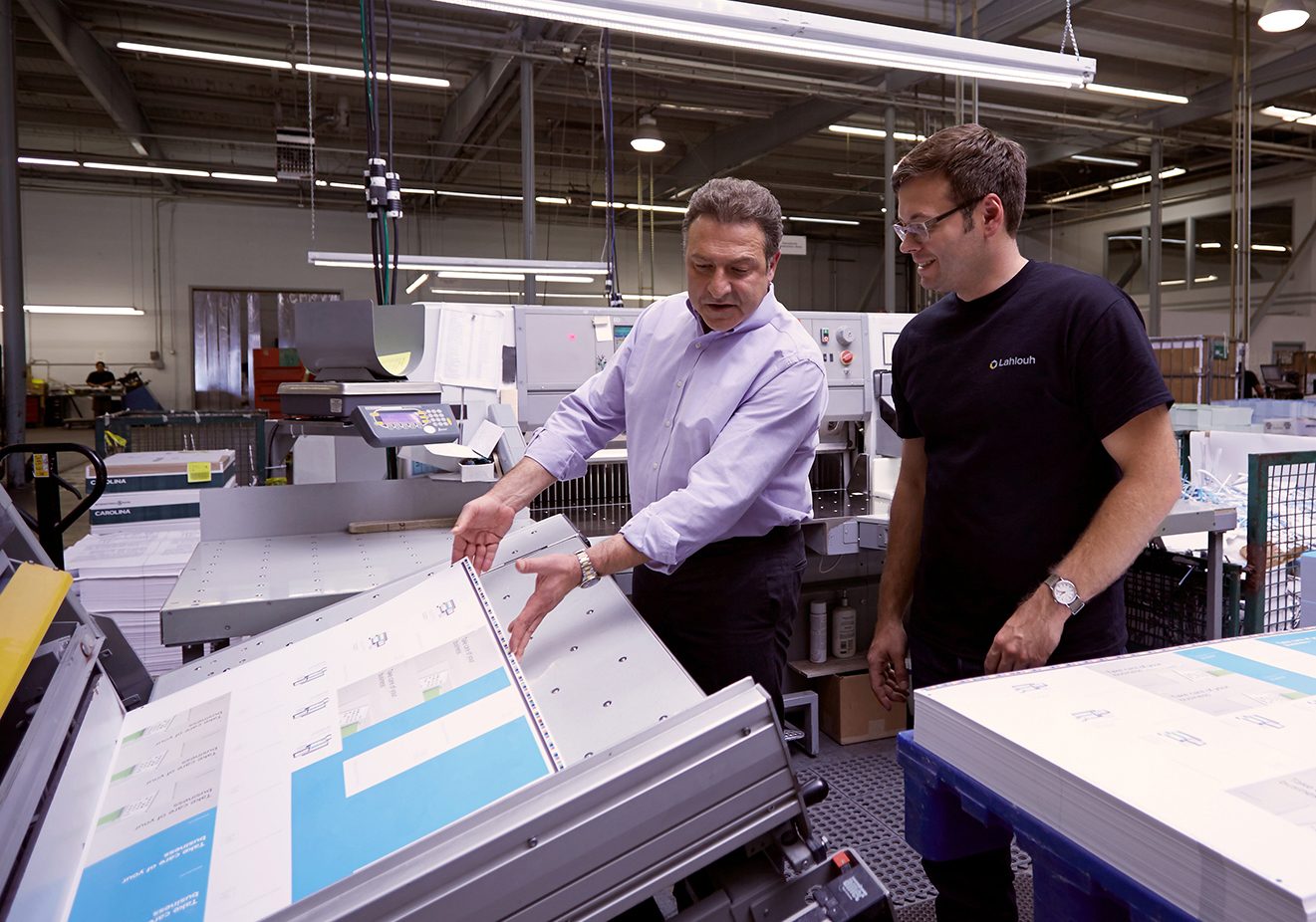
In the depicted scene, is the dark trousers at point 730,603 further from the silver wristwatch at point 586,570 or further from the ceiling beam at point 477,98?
the ceiling beam at point 477,98

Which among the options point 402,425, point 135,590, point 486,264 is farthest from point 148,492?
point 402,425

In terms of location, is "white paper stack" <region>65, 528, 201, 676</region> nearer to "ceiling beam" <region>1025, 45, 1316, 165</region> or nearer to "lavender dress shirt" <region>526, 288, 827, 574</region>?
"lavender dress shirt" <region>526, 288, 827, 574</region>

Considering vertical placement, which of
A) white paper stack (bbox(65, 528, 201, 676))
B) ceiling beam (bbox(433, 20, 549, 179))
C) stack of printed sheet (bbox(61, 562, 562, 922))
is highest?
ceiling beam (bbox(433, 20, 549, 179))

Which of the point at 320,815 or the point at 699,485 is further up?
the point at 699,485

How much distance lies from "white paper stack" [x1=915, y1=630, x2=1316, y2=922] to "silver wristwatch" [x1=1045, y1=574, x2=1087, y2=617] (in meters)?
0.18

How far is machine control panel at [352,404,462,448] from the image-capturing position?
1768mm

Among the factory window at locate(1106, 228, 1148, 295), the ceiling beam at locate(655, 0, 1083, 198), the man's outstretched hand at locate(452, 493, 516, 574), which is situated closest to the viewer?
the man's outstretched hand at locate(452, 493, 516, 574)

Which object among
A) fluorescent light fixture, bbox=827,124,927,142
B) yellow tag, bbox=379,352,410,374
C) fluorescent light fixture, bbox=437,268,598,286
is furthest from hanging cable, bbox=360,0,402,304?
fluorescent light fixture, bbox=827,124,927,142

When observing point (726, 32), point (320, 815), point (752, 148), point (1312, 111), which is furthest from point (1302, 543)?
point (1312, 111)

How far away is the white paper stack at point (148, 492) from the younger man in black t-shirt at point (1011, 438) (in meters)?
2.87

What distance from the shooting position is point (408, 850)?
619mm

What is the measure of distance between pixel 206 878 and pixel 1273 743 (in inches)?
37.8

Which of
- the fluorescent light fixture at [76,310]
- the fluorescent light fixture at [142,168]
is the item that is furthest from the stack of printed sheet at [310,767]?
the fluorescent light fixture at [76,310]

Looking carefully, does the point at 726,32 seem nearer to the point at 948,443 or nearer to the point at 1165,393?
the point at 948,443
